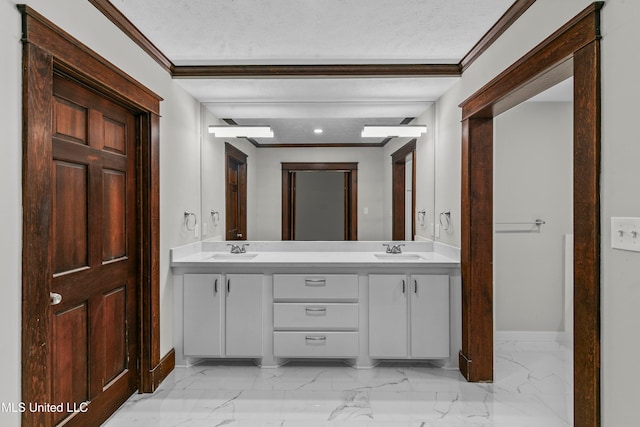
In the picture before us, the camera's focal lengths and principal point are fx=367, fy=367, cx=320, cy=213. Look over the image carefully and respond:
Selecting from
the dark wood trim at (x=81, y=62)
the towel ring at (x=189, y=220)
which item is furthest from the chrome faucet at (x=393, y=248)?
the dark wood trim at (x=81, y=62)

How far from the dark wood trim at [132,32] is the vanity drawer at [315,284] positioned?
1.69 metres

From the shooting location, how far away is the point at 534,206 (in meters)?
3.27

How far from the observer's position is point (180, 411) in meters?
2.17

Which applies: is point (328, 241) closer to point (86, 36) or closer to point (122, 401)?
point (122, 401)

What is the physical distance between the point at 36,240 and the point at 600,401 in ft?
7.25

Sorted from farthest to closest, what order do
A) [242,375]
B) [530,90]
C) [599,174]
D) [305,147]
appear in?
[305,147] → [242,375] → [530,90] → [599,174]

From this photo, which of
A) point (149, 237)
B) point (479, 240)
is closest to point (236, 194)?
point (149, 237)

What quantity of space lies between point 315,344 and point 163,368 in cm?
107

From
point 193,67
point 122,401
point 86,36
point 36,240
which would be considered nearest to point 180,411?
point 122,401

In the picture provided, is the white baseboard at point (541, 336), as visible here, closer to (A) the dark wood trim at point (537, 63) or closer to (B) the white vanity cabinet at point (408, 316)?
(B) the white vanity cabinet at point (408, 316)

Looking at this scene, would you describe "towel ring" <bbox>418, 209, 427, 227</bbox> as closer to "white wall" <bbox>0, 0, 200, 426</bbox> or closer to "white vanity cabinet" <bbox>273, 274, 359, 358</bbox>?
"white vanity cabinet" <bbox>273, 274, 359, 358</bbox>

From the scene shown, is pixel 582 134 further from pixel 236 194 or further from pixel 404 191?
pixel 236 194

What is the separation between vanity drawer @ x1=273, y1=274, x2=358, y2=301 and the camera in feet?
8.98

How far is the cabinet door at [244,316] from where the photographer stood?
8.96ft
